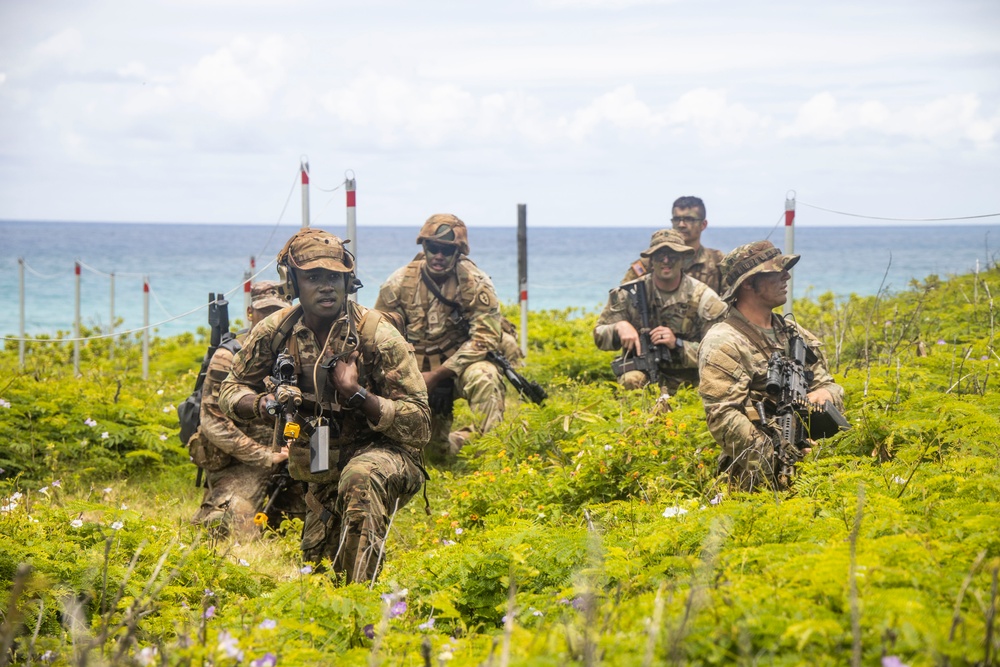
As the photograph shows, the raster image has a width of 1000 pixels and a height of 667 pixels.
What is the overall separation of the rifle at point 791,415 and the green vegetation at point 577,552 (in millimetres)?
158

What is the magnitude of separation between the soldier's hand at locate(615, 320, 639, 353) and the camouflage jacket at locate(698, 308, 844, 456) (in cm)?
277

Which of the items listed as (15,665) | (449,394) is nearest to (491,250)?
(449,394)

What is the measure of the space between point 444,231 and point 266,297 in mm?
1991

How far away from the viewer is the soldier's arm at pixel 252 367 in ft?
19.2

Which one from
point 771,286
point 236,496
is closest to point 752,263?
point 771,286

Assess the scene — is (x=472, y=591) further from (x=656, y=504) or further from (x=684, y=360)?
(x=684, y=360)

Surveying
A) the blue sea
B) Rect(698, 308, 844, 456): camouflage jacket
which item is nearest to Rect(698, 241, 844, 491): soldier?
Rect(698, 308, 844, 456): camouflage jacket

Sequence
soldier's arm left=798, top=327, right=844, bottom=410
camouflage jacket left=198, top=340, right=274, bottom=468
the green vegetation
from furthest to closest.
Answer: camouflage jacket left=198, top=340, right=274, bottom=468 < soldier's arm left=798, top=327, right=844, bottom=410 < the green vegetation

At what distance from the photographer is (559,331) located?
49.5ft

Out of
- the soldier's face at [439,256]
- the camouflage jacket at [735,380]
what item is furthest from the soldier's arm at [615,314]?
the camouflage jacket at [735,380]

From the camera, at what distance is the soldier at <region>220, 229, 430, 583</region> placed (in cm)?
557

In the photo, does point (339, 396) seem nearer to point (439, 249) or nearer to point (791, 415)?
point (791, 415)

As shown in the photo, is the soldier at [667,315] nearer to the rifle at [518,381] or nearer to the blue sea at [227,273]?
the rifle at [518,381]

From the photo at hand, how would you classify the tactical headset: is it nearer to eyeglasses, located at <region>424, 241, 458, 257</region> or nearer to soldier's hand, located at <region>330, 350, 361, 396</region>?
soldier's hand, located at <region>330, 350, 361, 396</region>
